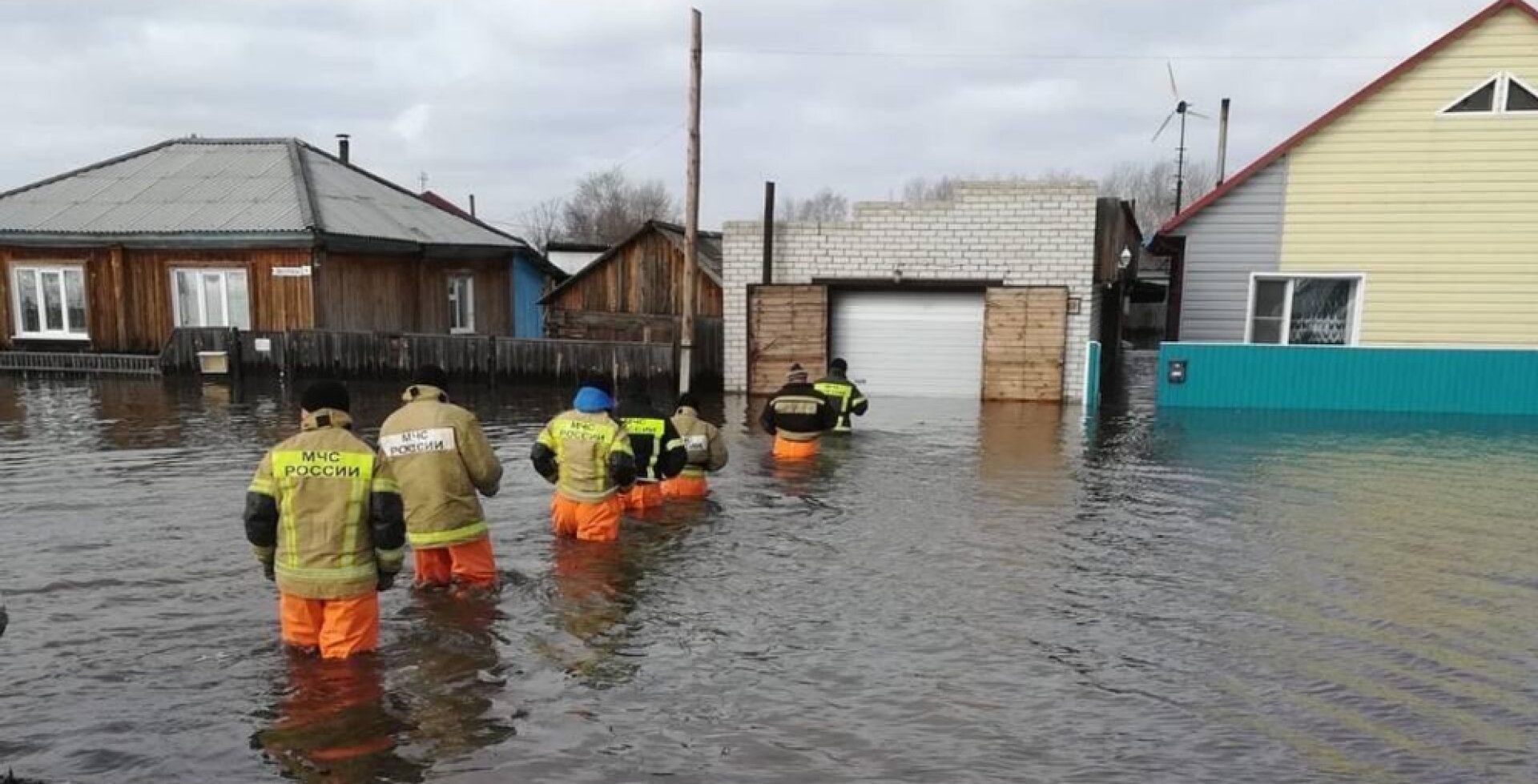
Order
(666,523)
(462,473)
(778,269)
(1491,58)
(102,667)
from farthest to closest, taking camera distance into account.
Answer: (778,269) → (1491,58) → (666,523) → (462,473) → (102,667)

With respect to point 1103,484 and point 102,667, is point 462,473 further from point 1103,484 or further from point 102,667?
point 1103,484

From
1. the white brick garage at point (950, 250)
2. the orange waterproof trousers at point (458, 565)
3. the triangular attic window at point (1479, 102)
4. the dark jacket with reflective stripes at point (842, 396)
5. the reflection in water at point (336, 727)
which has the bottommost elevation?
the reflection in water at point (336, 727)

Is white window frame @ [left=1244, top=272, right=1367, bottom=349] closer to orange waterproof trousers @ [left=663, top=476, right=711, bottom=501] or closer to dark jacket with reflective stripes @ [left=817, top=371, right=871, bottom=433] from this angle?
dark jacket with reflective stripes @ [left=817, top=371, right=871, bottom=433]

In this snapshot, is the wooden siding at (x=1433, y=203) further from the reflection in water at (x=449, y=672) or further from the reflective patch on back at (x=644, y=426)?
the reflection in water at (x=449, y=672)

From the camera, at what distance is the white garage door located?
754 inches

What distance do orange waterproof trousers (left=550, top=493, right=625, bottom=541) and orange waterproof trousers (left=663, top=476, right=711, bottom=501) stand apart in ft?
5.57

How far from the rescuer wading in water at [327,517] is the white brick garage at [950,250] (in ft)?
46.0

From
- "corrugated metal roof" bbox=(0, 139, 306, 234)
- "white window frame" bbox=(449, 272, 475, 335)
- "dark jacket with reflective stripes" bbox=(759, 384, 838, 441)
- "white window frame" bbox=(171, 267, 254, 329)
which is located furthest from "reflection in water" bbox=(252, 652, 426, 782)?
"white window frame" bbox=(449, 272, 475, 335)

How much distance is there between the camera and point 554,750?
4965mm

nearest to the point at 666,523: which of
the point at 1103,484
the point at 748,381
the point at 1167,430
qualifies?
the point at 1103,484

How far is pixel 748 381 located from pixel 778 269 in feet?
7.03

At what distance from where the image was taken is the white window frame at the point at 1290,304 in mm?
18156

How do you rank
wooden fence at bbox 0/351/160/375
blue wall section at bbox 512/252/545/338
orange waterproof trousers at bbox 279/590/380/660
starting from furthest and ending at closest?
blue wall section at bbox 512/252/545/338
wooden fence at bbox 0/351/160/375
orange waterproof trousers at bbox 279/590/380/660

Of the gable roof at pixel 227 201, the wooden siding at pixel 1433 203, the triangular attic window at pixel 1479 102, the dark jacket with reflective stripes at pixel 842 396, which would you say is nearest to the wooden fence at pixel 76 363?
the gable roof at pixel 227 201
